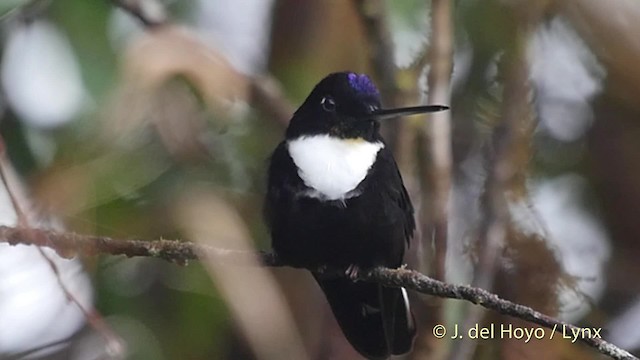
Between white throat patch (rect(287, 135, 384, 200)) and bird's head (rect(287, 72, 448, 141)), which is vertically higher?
bird's head (rect(287, 72, 448, 141))

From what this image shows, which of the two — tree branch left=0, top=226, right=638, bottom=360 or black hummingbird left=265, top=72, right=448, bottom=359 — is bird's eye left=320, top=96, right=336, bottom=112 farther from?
tree branch left=0, top=226, right=638, bottom=360

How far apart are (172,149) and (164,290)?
36 centimetres

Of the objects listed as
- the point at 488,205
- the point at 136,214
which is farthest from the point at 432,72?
the point at 136,214

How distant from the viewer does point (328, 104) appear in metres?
2.22

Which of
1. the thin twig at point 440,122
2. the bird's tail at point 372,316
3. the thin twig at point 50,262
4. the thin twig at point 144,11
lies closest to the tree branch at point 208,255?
the thin twig at point 50,262

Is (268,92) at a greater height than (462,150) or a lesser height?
greater

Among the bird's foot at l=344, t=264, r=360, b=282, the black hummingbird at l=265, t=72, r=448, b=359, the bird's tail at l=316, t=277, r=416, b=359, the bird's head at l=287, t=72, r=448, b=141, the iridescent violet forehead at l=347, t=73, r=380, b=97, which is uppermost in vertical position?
the iridescent violet forehead at l=347, t=73, r=380, b=97

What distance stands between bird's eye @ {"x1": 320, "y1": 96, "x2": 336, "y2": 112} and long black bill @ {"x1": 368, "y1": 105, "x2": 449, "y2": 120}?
0.08 metres

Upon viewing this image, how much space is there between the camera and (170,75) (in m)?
2.65

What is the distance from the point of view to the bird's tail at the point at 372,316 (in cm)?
223

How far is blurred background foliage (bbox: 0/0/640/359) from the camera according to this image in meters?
2.52

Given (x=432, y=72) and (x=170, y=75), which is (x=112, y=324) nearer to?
(x=170, y=75)

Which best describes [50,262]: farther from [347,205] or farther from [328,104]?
[328,104]

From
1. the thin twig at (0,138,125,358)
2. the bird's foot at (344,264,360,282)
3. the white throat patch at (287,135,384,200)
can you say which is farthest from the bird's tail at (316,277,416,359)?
the thin twig at (0,138,125,358)
